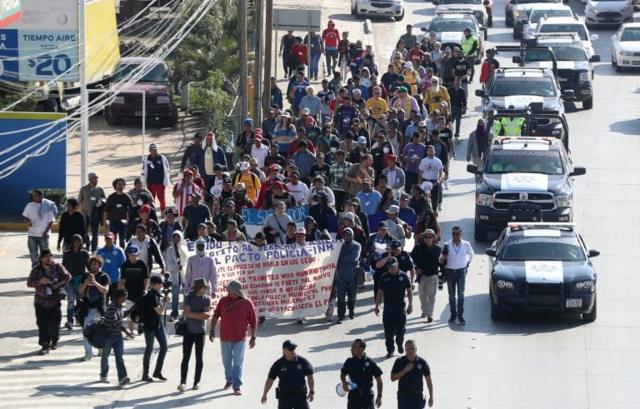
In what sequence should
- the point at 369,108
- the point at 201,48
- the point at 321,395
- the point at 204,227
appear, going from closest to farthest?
1. the point at 321,395
2. the point at 204,227
3. the point at 369,108
4. the point at 201,48

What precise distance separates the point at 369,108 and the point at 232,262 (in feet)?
36.4

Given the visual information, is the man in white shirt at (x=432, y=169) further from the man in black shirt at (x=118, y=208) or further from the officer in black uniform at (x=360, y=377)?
the officer in black uniform at (x=360, y=377)

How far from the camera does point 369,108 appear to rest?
3547 centimetres

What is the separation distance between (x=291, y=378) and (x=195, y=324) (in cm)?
284

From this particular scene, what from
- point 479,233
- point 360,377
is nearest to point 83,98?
point 479,233

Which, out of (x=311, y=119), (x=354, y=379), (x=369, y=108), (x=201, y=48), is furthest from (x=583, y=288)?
(x=201, y=48)

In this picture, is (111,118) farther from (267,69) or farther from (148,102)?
(267,69)

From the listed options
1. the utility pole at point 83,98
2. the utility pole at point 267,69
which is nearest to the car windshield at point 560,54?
the utility pole at point 267,69

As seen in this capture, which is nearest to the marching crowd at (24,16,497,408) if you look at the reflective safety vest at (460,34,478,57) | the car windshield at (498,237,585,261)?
the car windshield at (498,237,585,261)

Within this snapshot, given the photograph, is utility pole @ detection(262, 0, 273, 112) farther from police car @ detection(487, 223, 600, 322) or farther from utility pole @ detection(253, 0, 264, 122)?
police car @ detection(487, 223, 600, 322)

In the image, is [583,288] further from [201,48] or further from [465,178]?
[201,48]

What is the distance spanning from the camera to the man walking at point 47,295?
76.2ft

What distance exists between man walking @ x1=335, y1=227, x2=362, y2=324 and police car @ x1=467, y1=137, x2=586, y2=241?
5.04m

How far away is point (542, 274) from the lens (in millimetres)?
24906
